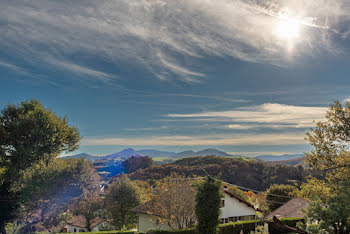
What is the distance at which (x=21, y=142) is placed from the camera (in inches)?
1257

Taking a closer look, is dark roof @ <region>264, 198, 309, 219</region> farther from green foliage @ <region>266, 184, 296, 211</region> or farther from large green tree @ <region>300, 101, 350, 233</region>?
large green tree @ <region>300, 101, 350, 233</region>

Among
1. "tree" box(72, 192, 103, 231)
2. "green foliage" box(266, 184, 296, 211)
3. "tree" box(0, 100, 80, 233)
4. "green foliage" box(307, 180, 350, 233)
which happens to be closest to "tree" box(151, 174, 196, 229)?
A: "green foliage" box(307, 180, 350, 233)

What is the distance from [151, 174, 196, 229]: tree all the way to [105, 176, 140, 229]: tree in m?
21.4

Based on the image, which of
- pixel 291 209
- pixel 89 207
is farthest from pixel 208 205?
pixel 89 207

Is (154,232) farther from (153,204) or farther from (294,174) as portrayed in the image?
(294,174)

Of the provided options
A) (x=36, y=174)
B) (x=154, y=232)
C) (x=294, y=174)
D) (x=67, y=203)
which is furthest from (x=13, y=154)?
(x=294, y=174)

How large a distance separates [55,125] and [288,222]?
3280cm

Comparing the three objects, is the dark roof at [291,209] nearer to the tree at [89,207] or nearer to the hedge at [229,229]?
the hedge at [229,229]

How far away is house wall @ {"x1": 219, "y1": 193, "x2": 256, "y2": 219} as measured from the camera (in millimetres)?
34406

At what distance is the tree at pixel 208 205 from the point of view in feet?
68.9

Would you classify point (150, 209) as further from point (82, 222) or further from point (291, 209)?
point (82, 222)

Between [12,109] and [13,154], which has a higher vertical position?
[12,109]

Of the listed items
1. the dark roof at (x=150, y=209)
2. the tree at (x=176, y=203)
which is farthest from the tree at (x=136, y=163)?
the tree at (x=176, y=203)

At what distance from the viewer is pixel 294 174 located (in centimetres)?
10262
